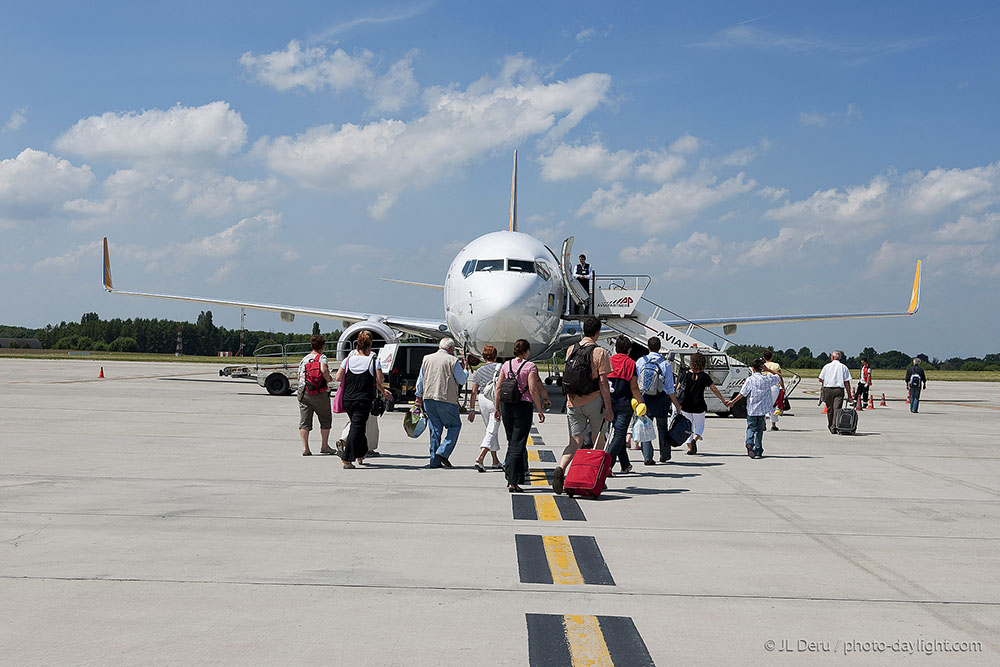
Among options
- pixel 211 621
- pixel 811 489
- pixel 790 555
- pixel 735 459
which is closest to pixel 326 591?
pixel 211 621

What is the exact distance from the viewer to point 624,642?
4504mm

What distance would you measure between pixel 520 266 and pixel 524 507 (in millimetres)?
12600

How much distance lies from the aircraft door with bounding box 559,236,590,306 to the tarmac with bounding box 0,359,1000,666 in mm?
10905

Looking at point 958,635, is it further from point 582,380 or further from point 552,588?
point 582,380

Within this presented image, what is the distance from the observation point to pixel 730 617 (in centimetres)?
498

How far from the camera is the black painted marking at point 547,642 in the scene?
4219mm

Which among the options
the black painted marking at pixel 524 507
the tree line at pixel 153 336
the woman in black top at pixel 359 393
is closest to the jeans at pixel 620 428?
the black painted marking at pixel 524 507

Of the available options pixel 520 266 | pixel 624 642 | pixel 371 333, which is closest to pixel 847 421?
pixel 520 266

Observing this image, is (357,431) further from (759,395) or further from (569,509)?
(759,395)

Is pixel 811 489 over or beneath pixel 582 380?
beneath

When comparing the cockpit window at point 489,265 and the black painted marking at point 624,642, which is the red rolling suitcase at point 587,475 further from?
the cockpit window at point 489,265

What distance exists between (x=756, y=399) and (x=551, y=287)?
29.6ft

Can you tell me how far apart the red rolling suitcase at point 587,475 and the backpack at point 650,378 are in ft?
10.2

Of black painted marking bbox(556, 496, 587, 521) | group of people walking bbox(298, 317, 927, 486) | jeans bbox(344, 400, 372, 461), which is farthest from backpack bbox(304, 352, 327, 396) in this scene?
black painted marking bbox(556, 496, 587, 521)
